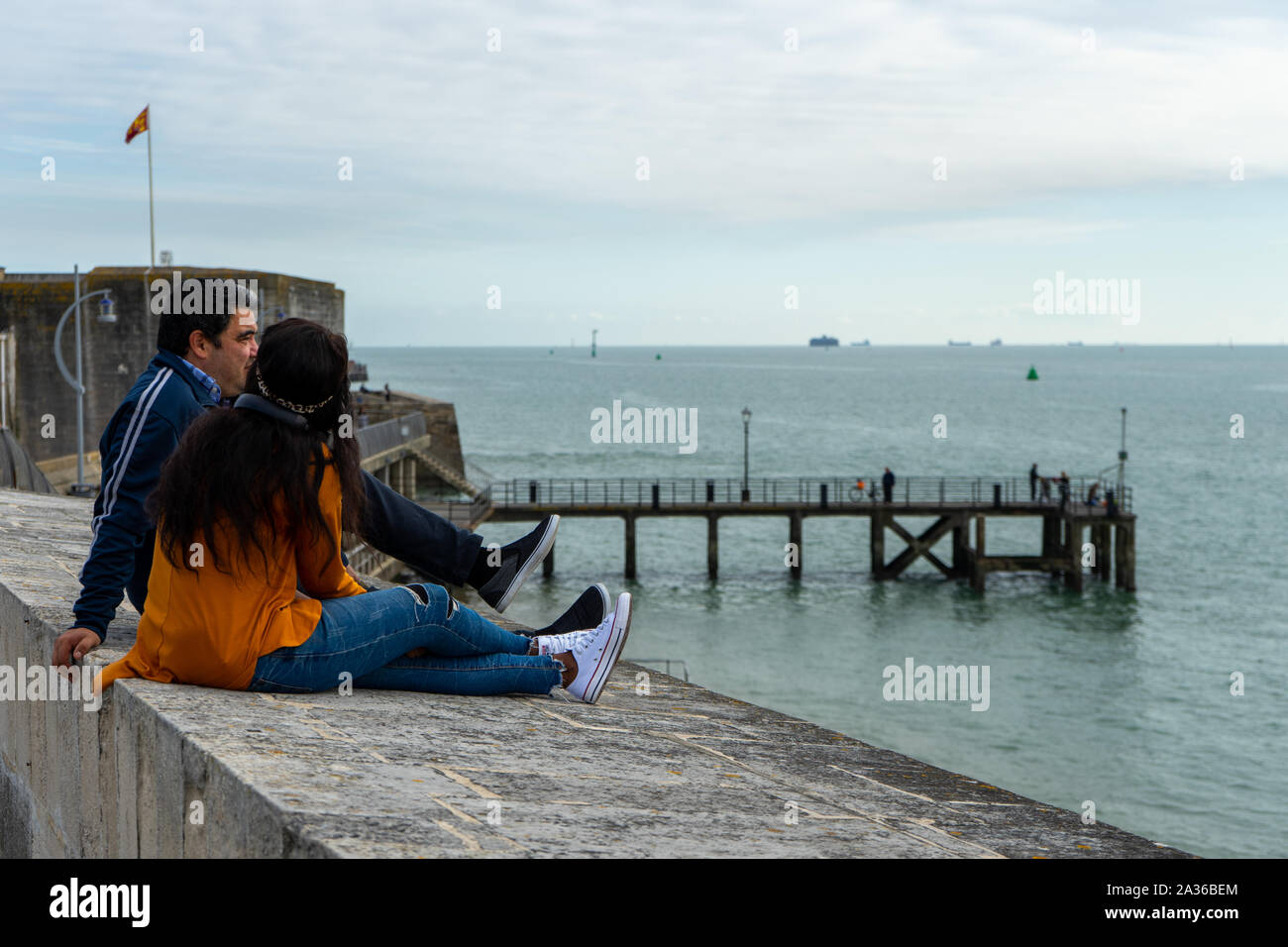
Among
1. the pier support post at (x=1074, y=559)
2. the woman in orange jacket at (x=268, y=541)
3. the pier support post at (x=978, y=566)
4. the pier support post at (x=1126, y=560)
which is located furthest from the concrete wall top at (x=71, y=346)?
the woman in orange jacket at (x=268, y=541)

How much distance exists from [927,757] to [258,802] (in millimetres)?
21282

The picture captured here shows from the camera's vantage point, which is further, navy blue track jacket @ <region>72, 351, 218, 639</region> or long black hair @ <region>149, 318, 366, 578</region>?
navy blue track jacket @ <region>72, 351, 218, 639</region>

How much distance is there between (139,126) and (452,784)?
34.3 metres

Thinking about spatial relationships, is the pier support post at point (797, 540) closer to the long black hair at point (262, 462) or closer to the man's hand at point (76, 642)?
the man's hand at point (76, 642)

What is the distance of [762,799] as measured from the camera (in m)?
3.49

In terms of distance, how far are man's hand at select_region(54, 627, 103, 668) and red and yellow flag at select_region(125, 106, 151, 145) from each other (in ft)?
108

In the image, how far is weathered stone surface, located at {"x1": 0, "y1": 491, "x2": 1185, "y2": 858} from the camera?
2.69 meters

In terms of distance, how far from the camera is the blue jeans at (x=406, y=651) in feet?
12.3

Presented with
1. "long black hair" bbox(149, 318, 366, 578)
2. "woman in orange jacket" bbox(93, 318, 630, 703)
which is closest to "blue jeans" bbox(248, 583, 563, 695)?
"woman in orange jacket" bbox(93, 318, 630, 703)

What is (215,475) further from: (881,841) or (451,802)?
(881,841)

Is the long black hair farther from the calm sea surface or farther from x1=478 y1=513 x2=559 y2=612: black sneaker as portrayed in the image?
the calm sea surface

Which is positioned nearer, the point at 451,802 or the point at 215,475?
the point at 451,802

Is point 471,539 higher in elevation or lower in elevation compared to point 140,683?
higher

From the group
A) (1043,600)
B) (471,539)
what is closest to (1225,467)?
(1043,600)
